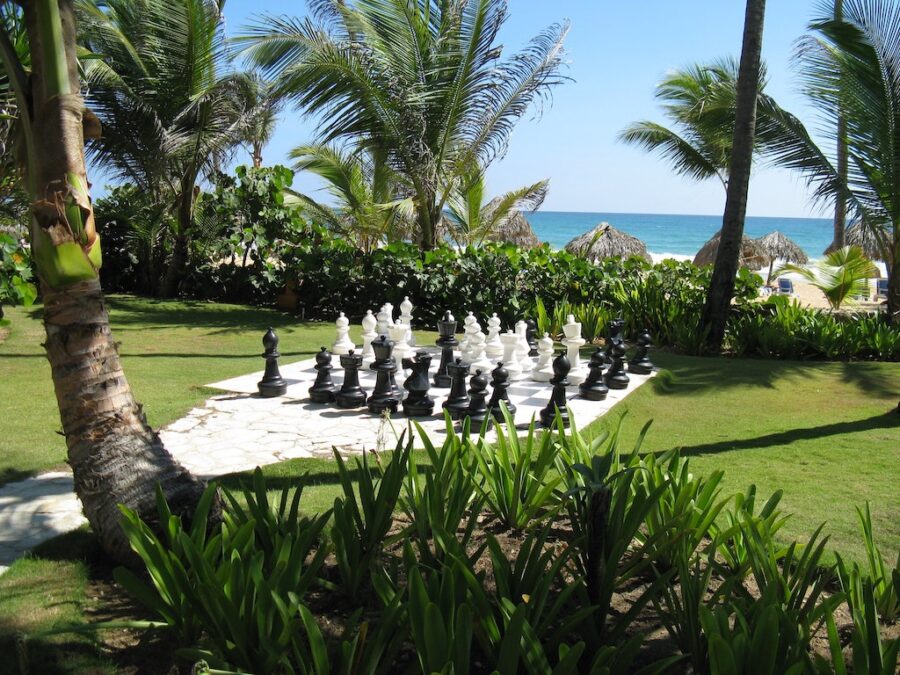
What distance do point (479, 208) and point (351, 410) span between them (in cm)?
1144

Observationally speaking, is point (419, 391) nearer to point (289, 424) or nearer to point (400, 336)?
point (289, 424)

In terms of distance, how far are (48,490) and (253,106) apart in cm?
1230

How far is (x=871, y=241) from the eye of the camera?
11.7 meters

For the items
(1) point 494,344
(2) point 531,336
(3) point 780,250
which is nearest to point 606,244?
(3) point 780,250

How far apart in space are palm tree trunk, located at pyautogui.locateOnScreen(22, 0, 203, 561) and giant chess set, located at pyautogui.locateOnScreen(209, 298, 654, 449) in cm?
222

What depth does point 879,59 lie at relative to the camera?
10672 millimetres

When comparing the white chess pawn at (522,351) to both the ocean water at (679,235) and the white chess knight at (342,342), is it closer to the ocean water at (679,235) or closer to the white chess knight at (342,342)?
the white chess knight at (342,342)

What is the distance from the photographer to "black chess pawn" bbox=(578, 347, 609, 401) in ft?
23.7

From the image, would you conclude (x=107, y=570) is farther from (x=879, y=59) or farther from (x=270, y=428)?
(x=879, y=59)

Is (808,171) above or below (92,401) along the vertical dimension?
above

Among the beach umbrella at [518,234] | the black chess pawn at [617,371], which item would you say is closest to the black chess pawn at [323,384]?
the black chess pawn at [617,371]

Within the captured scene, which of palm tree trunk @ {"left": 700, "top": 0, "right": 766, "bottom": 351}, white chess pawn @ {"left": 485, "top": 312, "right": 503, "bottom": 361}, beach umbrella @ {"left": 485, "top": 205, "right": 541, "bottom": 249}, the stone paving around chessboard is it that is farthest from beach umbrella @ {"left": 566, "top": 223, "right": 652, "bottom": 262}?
the stone paving around chessboard

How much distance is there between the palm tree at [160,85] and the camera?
13492 mm

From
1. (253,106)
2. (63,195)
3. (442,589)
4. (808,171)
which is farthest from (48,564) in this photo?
(253,106)
